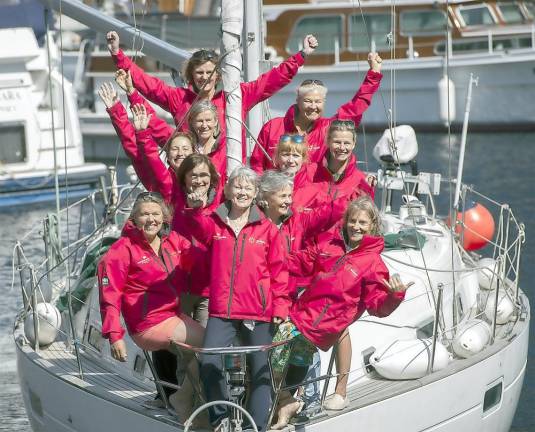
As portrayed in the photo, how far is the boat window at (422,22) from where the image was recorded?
108ft

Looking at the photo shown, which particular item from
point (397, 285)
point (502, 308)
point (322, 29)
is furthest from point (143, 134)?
point (322, 29)

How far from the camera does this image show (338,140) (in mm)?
8609

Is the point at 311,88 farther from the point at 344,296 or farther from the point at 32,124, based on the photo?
the point at 32,124

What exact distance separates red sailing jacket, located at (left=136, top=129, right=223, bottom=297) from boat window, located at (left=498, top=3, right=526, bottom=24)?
24.8 m

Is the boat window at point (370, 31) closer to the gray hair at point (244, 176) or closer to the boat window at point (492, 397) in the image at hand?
the boat window at point (492, 397)

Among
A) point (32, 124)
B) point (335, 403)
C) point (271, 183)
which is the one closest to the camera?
point (271, 183)

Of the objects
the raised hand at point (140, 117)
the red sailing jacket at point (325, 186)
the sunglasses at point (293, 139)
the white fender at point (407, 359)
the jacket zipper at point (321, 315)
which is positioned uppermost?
A: the raised hand at point (140, 117)

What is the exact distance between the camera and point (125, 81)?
8.97m

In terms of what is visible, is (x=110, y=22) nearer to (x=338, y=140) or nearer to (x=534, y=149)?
(x=338, y=140)

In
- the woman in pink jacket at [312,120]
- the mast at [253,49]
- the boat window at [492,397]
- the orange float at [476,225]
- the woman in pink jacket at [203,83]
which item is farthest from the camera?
the orange float at [476,225]

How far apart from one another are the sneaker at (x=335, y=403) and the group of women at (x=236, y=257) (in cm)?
1

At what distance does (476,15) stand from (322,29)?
3.76m

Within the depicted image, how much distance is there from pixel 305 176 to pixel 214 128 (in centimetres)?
71

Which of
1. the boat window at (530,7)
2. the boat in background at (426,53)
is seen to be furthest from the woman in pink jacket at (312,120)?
the boat window at (530,7)
